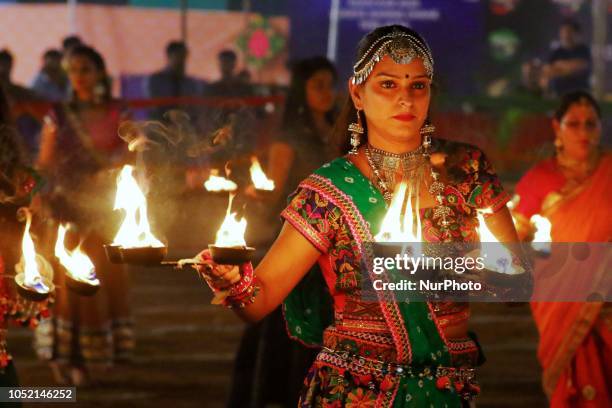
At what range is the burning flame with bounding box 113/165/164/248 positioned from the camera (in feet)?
10.6

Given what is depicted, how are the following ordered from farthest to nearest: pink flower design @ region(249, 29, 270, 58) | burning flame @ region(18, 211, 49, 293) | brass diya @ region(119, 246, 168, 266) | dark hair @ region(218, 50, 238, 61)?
1. pink flower design @ region(249, 29, 270, 58)
2. dark hair @ region(218, 50, 238, 61)
3. burning flame @ region(18, 211, 49, 293)
4. brass diya @ region(119, 246, 168, 266)

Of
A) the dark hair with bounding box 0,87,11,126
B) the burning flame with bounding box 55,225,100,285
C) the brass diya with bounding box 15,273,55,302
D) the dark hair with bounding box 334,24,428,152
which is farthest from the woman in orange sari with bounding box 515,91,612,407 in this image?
the burning flame with bounding box 55,225,100,285

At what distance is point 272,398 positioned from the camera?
6.90 meters

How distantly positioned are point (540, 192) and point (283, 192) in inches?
55.1

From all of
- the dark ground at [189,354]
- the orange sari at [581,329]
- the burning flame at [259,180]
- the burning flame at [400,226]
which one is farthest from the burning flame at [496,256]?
the dark ground at [189,354]

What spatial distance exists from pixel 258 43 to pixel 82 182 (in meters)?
5.16

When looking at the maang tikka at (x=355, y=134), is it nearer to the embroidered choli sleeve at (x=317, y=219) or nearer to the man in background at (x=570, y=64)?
the embroidered choli sleeve at (x=317, y=219)

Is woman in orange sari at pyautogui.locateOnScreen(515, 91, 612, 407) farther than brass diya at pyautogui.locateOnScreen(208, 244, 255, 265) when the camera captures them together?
Yes

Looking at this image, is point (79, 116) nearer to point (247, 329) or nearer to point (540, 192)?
point (247, 329)

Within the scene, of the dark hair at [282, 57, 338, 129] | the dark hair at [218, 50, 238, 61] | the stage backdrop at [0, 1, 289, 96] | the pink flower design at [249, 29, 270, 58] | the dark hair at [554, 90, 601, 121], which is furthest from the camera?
the stage backdrop at [0, 1, 289, 96]

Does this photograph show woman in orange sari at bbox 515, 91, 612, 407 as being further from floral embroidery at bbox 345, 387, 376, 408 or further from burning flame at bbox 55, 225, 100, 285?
burning flame at bbox 55, 225, 100, 285

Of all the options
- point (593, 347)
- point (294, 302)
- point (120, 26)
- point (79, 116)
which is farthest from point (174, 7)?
point (294, 302)

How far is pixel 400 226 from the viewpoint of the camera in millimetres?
3695

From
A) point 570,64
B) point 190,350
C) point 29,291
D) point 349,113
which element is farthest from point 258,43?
point 29,291
